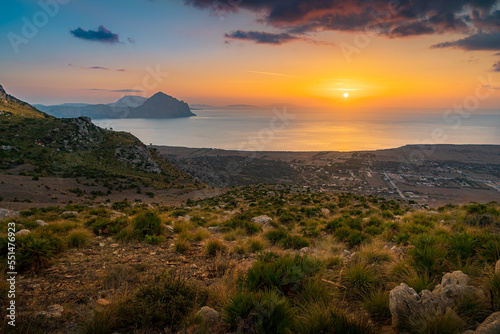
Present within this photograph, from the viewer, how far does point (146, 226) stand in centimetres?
748

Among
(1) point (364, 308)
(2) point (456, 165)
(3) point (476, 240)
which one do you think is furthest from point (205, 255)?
(2) point (456, 165)

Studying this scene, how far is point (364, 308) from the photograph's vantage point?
3.64 m

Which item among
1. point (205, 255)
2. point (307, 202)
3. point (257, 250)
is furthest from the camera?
point (307, 202)

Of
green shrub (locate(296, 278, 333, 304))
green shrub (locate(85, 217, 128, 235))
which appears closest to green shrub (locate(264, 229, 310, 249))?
green shrub (locate(296, 278, 333, 304))

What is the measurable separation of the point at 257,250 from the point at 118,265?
3557 millimetres

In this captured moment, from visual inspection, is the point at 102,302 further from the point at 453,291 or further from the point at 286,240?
the point at 286,240

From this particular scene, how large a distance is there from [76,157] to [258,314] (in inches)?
1811

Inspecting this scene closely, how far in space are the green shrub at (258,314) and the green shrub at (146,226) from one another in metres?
4.94

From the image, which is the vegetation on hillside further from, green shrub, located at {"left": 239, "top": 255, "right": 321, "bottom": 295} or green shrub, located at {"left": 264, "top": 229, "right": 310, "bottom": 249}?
green shrub, located at {"left": 264, "top": 229, "right": 310, "bottom": 249}

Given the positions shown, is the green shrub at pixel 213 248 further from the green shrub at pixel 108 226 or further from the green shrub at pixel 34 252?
the green shrub at pixel 34 252

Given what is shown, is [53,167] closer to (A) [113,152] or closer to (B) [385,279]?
(A) [113,152]

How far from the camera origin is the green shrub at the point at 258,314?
2.98 metres

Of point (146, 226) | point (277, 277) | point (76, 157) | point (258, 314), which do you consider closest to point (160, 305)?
point (258, 314)

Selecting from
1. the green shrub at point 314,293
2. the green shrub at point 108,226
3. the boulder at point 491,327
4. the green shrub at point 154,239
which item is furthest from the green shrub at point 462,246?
the green shrub at point 108,226
